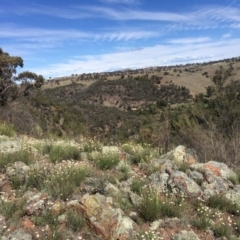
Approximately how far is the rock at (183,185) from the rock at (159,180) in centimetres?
11

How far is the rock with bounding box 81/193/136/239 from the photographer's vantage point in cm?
458

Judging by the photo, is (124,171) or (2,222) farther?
(124,171)

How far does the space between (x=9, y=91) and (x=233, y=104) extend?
18.2 metres

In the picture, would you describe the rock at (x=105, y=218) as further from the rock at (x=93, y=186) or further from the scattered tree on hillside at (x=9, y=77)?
the scattered tree on hillside at (x=9, y=77)

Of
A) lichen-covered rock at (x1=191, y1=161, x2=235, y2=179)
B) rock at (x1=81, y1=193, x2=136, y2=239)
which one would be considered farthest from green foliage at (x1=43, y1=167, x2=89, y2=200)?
lichen-covered rock at (x1=191, y1=161, x2=235, y2=179)

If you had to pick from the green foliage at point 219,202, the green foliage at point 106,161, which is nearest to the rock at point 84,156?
the green foliage at point 106,161

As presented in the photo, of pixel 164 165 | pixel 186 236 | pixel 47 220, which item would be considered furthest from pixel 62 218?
pixel 164 165

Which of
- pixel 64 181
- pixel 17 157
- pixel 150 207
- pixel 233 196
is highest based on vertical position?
pixel 17 157

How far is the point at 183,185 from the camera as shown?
6.18 m

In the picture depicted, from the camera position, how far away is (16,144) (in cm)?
796

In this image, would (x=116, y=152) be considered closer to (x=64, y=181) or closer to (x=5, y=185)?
→ (x=64, y=181)

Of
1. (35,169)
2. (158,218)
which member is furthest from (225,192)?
(35,169)

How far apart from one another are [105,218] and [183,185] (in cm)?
203

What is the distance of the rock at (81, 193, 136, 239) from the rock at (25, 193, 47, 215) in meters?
0.63
